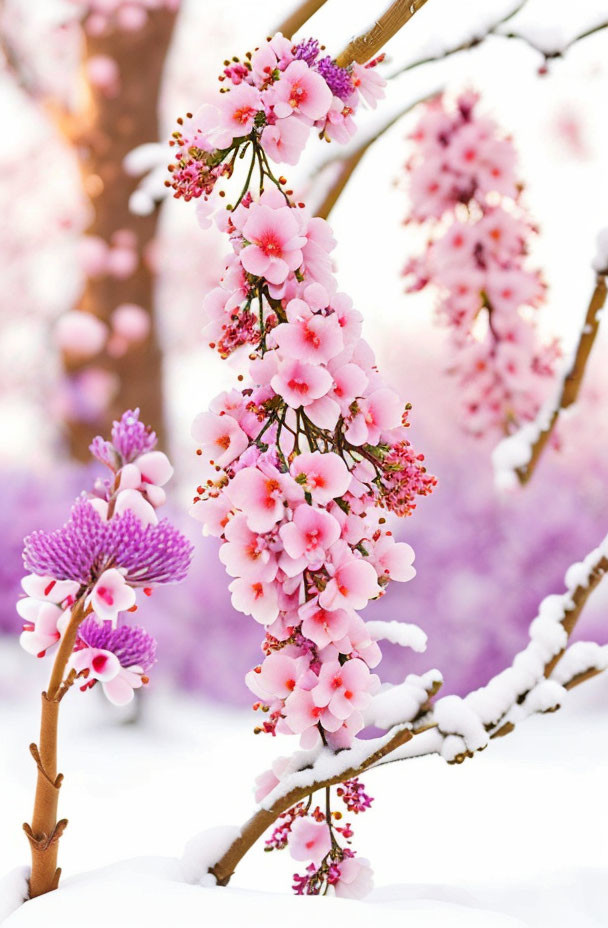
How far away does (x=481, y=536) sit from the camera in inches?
113

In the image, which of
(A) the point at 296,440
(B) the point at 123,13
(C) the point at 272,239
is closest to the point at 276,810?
(A) the point at 296,440

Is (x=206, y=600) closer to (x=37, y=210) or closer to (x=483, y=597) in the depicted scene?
(x=483, y=597)

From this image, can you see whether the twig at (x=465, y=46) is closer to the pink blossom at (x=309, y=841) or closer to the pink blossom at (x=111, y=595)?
the pink blossom at (x=111, y=595)

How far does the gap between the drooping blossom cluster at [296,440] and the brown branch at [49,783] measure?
6.5 inches

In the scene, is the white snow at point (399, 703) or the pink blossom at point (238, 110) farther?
the white snow at point (399, 703)

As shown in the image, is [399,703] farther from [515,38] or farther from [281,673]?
[515,38]

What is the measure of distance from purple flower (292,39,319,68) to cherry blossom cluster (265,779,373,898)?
0.68 metres

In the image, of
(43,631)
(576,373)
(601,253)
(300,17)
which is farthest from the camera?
(576,373)

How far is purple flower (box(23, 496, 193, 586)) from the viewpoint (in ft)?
2.58

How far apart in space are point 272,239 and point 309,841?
567mm

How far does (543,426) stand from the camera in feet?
4.73

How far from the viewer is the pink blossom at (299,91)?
2.62 feet

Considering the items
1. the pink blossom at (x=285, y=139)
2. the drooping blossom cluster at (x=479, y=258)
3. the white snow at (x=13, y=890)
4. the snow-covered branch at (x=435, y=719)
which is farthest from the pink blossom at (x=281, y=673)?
the drooping blossom cluster at (x=479, y=258)

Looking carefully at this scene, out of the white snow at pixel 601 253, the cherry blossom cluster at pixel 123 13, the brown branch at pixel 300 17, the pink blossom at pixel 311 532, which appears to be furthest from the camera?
the cherry blossom cluster at pixel 123 13
